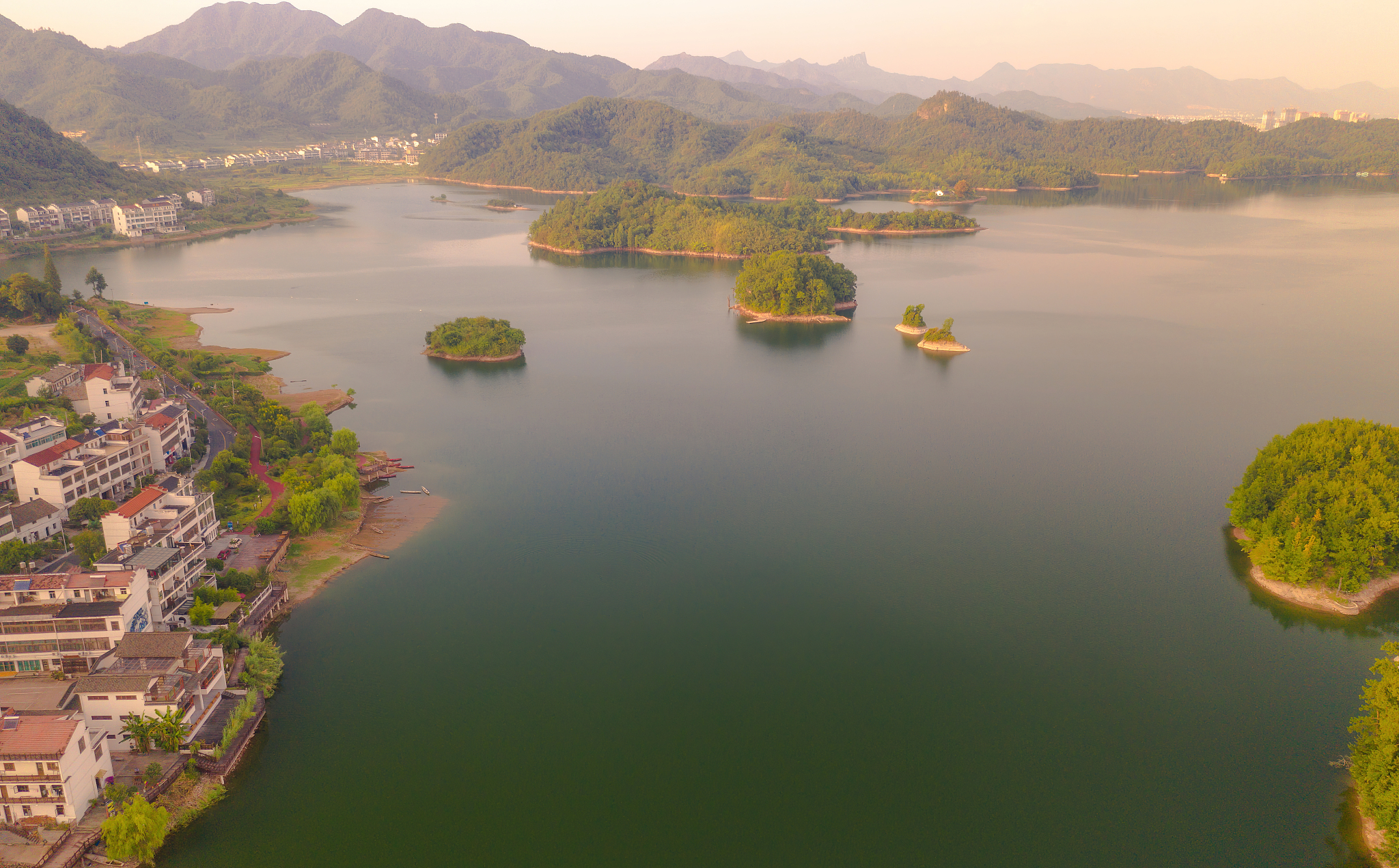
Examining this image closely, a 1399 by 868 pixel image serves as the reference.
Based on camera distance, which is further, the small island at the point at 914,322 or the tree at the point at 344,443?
the small island at the point at 914,322

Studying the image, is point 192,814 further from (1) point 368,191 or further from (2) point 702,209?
(1) point 368,191

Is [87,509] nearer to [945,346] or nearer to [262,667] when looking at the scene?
[262,667]

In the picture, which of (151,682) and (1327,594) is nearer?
(151,682)

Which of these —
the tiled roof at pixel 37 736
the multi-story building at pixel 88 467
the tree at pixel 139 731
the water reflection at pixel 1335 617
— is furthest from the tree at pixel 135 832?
the water reflection at pixel 1335 617

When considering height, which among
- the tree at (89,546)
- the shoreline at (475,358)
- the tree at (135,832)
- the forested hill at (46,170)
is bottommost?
the tree at (135,832)

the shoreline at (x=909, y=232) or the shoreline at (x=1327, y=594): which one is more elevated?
the shoreline at (x=909, y=232)

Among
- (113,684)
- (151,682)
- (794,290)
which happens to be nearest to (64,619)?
(113,684)

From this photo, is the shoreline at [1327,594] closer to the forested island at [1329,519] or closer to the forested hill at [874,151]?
the forested island at [1329,519]

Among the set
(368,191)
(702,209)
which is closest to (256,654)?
(702,209)
